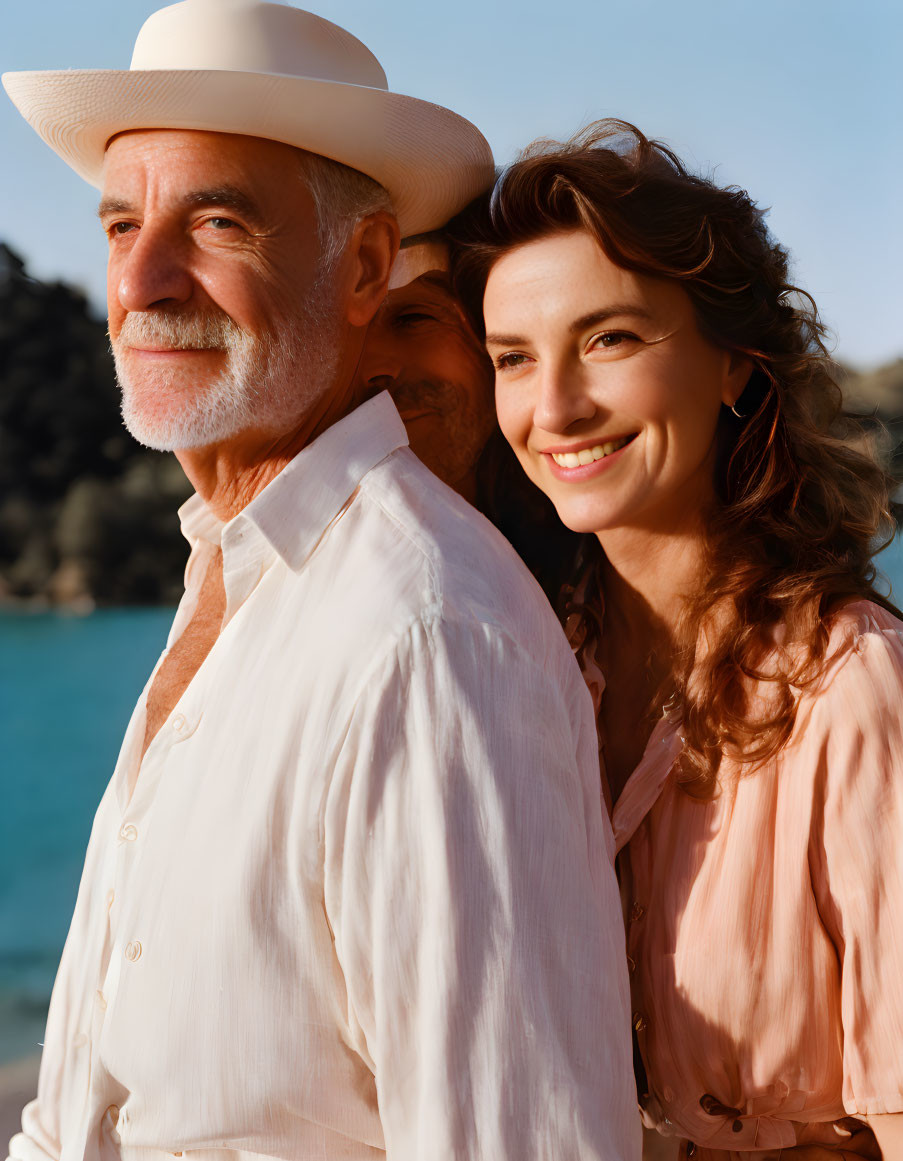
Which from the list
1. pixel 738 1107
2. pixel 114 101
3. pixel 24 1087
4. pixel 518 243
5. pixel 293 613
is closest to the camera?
pixel 293 613

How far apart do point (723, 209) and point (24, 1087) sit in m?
4.32

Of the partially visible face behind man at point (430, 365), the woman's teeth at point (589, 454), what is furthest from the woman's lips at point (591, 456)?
the partially visible face behind man at point (430, 365)

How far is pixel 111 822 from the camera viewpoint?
1404 millimetres

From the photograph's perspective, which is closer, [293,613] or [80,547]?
[293,613]

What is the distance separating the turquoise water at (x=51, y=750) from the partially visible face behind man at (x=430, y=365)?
30.3ft

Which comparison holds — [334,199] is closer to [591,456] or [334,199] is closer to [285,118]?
[285,118]

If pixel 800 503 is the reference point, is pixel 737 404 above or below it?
above

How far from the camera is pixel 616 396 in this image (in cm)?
150

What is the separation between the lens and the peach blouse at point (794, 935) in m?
1.35

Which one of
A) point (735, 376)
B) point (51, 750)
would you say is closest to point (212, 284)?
point (735, 376)

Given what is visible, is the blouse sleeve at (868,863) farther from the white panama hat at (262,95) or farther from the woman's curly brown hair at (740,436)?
the white panama hat at (262,95)

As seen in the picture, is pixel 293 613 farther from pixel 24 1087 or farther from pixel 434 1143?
pixel 24 1087

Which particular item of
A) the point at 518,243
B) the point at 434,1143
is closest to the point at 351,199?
the point at 518,243

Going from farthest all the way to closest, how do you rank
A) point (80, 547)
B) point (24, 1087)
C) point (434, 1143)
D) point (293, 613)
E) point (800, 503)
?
1. point (80, 547)
2. point (24, 1087)
3. point (800, 503)
4. point (293, 613)
5. point (434, 1143)
